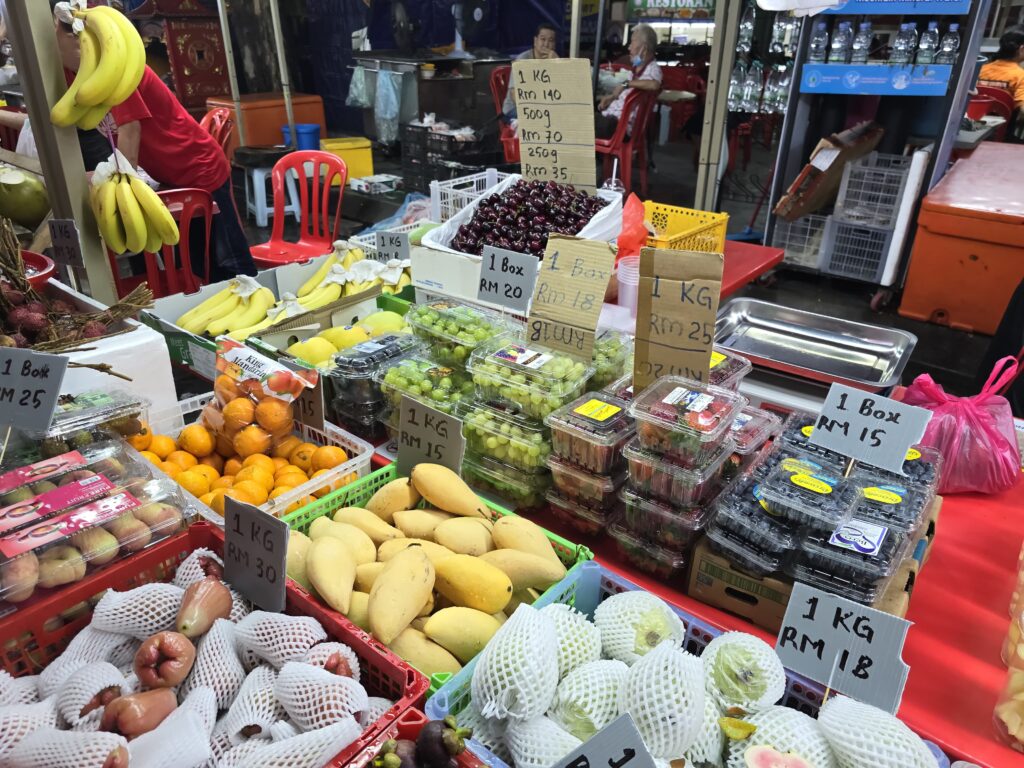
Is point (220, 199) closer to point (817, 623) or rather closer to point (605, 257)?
point (605, 257)

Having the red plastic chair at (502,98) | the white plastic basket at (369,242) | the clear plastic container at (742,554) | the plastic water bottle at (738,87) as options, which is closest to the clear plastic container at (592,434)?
the clear plastic container at (742,554)

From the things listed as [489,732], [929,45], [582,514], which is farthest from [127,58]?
[929,45]

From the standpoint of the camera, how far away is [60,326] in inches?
68.6

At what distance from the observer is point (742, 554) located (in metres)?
1.21

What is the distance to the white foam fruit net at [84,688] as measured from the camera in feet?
3.11

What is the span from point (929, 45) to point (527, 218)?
377cm

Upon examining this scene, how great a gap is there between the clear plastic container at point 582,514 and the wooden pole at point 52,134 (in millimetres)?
1631

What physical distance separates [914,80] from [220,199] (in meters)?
4.31

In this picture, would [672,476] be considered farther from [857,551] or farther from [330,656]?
[330,656]

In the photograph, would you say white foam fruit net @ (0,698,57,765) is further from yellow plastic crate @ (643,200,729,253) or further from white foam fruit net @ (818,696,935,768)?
yellow plastic crate @ (643,200,729,253)

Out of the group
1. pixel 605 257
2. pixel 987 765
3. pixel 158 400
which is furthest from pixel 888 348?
pixel 158 400

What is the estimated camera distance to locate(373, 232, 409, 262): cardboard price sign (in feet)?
9.12

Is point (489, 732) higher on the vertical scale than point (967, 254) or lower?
higher

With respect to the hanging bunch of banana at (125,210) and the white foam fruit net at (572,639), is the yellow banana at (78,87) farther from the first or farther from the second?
the white foam fruit net at (572,639)
